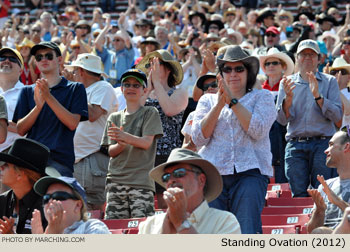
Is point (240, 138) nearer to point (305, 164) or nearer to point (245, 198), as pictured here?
point (245, 198)

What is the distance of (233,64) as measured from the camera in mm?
7070

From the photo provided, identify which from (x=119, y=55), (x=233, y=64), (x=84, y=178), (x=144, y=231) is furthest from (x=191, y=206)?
(x=119, y=55)

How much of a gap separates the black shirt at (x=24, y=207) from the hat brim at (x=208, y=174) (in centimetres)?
113

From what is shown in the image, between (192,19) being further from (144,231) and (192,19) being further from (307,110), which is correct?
(144,231)

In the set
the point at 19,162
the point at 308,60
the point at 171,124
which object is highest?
the point at 308,60

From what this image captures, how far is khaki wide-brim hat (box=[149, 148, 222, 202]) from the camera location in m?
5.93

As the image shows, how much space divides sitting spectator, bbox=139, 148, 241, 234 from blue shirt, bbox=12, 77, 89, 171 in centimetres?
179

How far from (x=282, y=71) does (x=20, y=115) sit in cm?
393

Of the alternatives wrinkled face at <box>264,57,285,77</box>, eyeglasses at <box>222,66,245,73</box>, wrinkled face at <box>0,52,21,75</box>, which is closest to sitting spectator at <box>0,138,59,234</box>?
eyeglasses at <box>222,66,245,73</box>

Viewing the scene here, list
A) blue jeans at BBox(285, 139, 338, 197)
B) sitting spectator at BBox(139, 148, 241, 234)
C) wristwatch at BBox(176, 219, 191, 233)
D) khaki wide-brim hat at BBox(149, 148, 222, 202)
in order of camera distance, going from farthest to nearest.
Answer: blue jeans at BBox(285, 139, 338, 197) < khaki wide-brim hat at BBox(149, 148, 222, 202) < sitting spectator at BBox(139, 148, 241, 234) < wristwatch at BBox(176, 219, 191, 233)

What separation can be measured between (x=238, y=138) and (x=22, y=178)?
165 cm

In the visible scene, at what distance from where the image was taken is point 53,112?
7836 millimetres

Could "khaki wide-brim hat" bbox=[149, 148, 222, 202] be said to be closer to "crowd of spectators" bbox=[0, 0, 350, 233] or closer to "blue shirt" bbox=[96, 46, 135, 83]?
"crowd of spectators" bbox=[0, 0, 350, 233]

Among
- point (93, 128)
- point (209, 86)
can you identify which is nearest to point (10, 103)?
point (93, 128)
